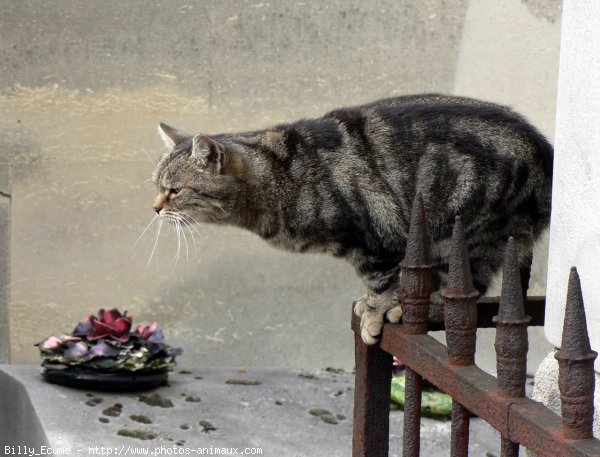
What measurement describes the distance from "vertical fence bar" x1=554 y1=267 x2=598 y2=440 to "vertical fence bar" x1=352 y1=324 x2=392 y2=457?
0.62 metres

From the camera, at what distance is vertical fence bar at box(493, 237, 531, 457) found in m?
1.23

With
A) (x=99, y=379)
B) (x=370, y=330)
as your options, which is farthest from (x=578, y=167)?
(x=99, y=379)

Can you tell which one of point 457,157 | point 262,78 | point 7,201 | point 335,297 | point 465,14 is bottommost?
point 335,297

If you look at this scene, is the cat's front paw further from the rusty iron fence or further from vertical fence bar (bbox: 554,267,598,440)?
vertical fence bar (bbox: 554,267,598,440)

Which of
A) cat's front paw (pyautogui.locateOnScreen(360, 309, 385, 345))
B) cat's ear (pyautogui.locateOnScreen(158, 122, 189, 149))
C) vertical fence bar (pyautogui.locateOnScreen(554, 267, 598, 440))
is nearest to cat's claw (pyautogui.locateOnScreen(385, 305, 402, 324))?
cat's front paw (pyautogui.locateOnScreen(360, 309, 385, 345))

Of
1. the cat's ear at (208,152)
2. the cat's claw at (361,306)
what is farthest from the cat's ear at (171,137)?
the cat's claw at (361,306)

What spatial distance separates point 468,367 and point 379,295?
942 mm

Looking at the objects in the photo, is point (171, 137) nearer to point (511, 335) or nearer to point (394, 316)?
point (394, 316)

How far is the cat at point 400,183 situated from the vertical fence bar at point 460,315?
79 centimetres

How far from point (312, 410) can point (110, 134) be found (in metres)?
1.47

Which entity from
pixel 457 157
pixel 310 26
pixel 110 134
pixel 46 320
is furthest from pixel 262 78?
pixel 457 157

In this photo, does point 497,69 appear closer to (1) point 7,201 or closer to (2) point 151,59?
(2) point 151,59

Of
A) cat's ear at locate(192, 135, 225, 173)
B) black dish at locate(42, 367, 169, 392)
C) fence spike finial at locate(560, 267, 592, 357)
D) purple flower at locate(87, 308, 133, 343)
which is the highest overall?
cat's ear at locate(192, 135, 225, 173)

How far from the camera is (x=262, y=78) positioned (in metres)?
4.30
